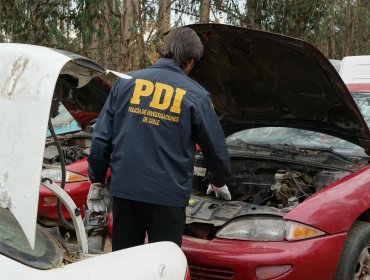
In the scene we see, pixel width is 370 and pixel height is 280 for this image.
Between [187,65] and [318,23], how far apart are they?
618 inches

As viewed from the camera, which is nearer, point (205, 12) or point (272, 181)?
point (272, 181)

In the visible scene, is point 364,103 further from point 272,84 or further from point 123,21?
point 123,21

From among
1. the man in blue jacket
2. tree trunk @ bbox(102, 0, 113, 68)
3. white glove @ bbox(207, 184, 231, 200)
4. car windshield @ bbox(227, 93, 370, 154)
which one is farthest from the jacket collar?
tree trunk @ bbox(102, 0, 113, 68)

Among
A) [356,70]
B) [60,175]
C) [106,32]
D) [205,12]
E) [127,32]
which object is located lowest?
[60,175]

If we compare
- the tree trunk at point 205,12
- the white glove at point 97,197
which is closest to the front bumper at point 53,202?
the white glove at point 97,197

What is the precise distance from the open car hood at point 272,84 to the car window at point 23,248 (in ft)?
7.53

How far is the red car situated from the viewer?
3230 millimetres

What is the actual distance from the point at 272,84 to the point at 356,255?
1.64m

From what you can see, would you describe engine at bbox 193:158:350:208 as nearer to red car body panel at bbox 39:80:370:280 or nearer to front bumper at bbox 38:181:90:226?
red car body panel at bbox 39:80:370:280

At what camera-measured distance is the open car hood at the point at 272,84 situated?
12.8 ft

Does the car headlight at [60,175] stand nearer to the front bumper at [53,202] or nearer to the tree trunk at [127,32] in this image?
the front bumper at [53,202]

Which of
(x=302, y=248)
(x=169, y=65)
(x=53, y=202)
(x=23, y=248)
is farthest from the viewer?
(x=53, y=202)

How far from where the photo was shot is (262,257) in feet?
10.3

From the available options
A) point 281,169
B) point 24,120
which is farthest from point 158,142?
point 281,169
